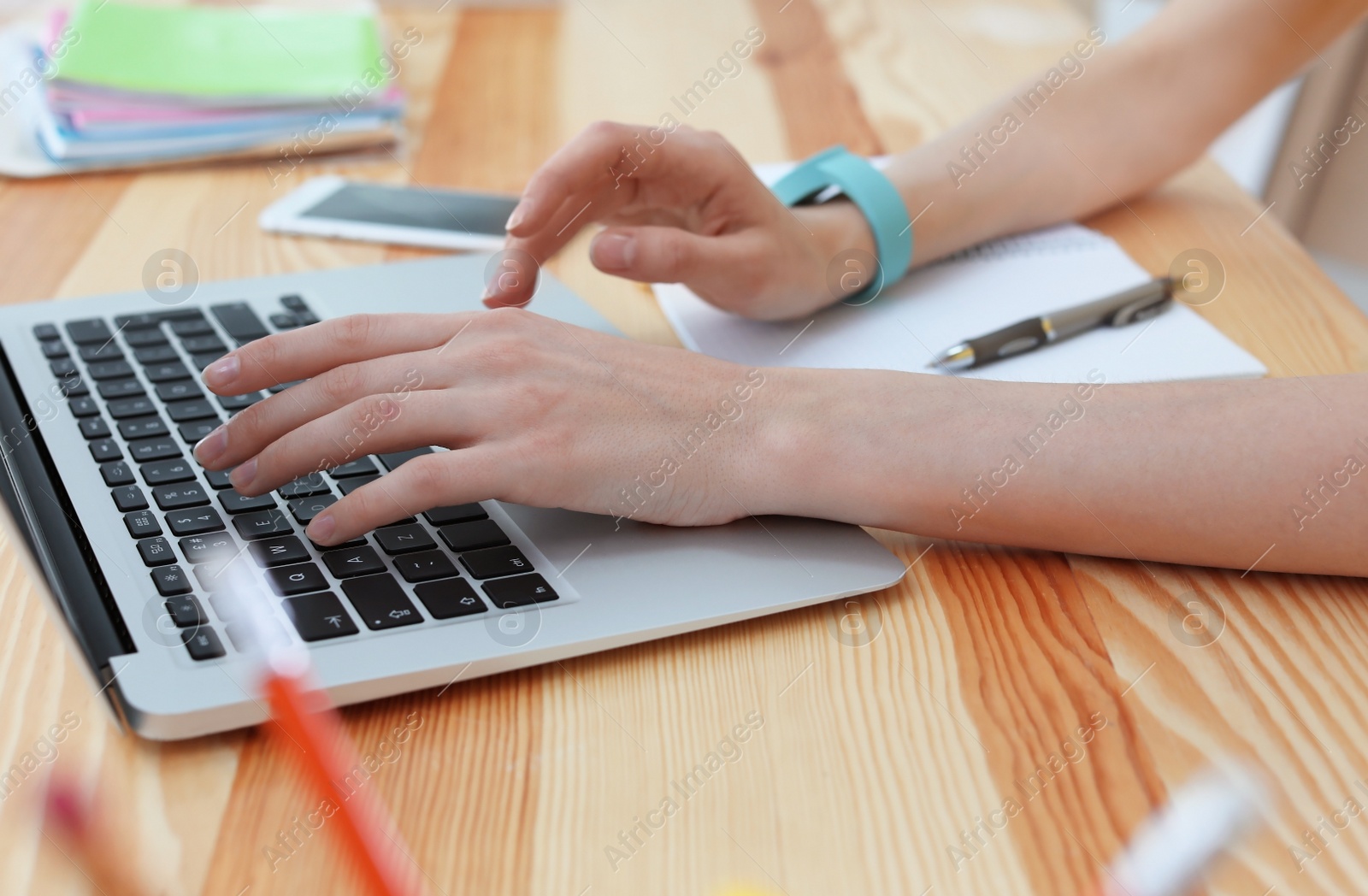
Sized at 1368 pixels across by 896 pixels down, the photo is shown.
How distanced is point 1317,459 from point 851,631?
0.79ft

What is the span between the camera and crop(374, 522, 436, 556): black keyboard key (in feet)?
1.61

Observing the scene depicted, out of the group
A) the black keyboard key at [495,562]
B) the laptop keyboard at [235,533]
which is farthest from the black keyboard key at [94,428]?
the black keyboard key at [495,562]

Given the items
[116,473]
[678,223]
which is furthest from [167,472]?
[678,223]

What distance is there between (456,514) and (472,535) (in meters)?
0.02

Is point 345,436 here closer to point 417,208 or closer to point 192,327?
point 192,327

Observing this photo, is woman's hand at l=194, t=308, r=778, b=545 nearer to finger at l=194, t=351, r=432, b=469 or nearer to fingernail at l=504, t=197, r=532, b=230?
finger at l=194, t=351, r=432, b=469

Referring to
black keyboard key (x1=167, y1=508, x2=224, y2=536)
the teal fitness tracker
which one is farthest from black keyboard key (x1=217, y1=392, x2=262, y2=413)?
the teal fitness tracker

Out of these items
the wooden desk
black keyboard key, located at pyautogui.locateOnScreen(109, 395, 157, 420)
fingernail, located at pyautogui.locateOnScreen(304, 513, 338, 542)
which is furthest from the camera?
black keyboard key, located at pyautogui.locateOnScreen(109, 395, 157, 420)

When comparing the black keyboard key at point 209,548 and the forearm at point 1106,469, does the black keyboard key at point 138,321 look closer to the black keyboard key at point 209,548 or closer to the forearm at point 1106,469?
the black keyboard key at point 209,548

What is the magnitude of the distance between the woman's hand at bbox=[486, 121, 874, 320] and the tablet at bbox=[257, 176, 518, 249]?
14 cm

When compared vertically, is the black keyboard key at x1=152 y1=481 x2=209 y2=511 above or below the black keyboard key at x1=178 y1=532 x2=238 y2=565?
above

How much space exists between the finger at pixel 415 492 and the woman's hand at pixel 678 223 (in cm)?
19

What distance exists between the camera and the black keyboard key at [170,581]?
0.44 meters

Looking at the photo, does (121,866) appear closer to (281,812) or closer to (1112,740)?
(281,812)
